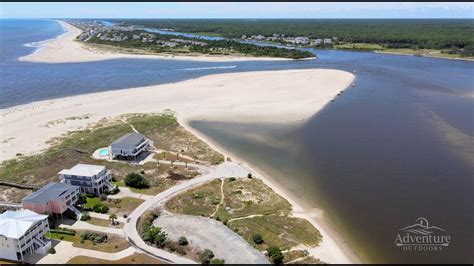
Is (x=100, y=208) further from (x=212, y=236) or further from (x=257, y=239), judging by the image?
(x=257, y=239)

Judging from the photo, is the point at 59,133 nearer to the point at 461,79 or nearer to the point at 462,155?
the point at 462,155

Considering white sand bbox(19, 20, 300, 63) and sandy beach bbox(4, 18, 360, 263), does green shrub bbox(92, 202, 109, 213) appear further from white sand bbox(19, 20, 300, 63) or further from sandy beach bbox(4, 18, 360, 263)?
white sand bbox(19, 20, 300, 63)

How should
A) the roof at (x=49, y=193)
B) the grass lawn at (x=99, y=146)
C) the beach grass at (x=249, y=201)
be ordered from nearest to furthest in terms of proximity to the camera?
the roof at (x=49, y=193) → the beach grass at (x=249, y=201) → the grass lawn at (x=99, y=146)

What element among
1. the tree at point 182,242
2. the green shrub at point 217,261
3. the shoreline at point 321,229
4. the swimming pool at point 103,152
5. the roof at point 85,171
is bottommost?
the shoreline at point 321,229

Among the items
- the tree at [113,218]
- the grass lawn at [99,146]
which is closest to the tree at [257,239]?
the tree at [113,218]

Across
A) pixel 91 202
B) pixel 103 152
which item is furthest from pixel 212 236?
pixel 103 152

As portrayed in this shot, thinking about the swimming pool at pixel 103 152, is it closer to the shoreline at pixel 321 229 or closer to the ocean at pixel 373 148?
the ocean at pixel 373 148
